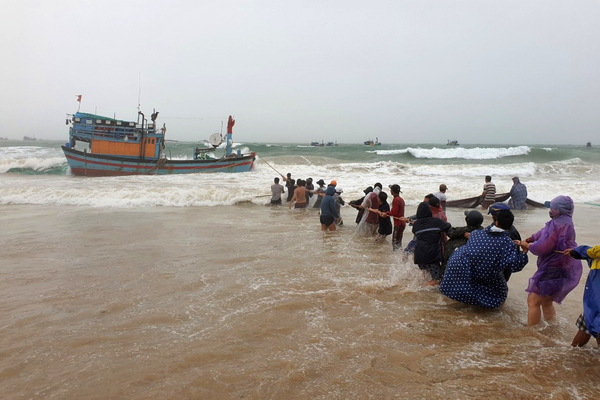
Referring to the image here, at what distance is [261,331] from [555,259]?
2897 mm

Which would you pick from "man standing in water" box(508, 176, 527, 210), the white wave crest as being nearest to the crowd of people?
"man standing in water" box(508, 176, 527, 210)

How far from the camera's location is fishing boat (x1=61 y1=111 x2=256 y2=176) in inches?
877

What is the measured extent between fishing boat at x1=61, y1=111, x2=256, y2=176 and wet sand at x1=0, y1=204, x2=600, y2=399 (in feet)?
53.1

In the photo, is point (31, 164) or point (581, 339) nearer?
point (581, 339)

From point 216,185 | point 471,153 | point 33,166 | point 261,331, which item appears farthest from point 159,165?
point 471,153

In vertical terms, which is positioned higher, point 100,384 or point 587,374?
point 587,374

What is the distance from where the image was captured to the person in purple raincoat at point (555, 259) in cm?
357

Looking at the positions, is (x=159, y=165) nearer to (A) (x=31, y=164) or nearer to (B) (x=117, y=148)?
(B) (x=117, y=148)

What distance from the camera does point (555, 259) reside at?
366cm

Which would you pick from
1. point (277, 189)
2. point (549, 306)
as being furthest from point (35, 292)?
point (277, 189)

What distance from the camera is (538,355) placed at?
10.8 feet

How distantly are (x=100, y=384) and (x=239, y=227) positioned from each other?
6.50 meters

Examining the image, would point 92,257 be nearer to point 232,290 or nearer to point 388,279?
point 232,290

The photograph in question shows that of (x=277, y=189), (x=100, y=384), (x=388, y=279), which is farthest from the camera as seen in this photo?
(x=277, y=189)
